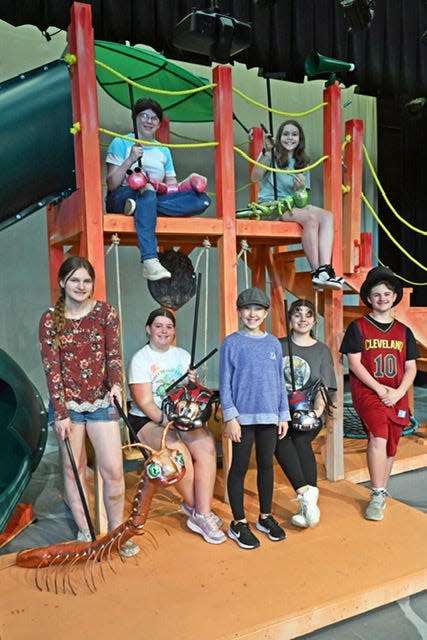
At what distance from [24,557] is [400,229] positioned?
662 cm

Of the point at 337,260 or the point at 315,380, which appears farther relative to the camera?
the point at 337,260

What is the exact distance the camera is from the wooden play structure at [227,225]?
2932mm

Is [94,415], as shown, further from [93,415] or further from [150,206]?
[150,206]

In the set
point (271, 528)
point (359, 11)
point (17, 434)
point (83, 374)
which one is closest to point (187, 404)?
point (83, 374)

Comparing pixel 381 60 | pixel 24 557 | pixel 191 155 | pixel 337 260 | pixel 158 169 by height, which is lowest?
pixel 24 557

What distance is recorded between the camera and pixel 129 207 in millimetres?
3025

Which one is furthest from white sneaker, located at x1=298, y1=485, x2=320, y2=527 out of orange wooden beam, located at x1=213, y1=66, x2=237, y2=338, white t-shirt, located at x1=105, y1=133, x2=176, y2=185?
white t-shirt, located at x1=105, y1=133, x2=176, y2=185

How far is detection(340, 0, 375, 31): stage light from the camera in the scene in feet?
14.3

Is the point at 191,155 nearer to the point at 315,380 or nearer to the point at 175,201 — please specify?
the point at 175,201

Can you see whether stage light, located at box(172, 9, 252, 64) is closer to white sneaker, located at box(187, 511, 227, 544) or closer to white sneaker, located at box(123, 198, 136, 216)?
white sneaker, located at box(123, 198, 136, 216)

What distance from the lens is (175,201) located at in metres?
3.17

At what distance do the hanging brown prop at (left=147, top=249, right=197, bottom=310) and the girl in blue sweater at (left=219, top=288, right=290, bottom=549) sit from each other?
834 millimetres

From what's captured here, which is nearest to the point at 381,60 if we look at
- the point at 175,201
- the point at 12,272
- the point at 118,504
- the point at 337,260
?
the point at 337,260

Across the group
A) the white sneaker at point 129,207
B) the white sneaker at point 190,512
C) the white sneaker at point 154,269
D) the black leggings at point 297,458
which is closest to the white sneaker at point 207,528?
the white sneaker at point 190,512
